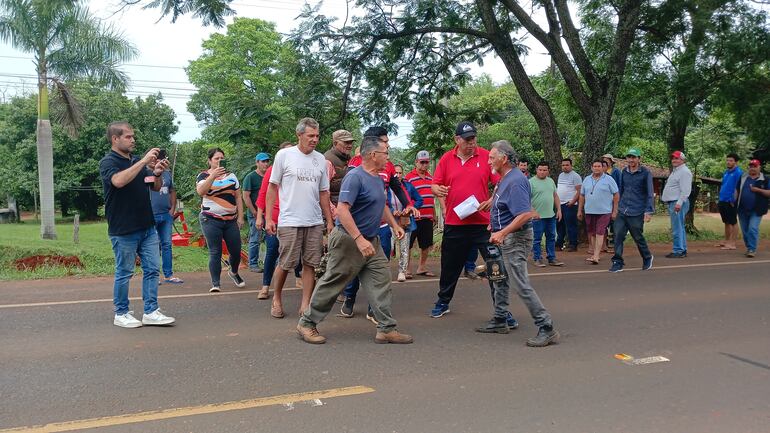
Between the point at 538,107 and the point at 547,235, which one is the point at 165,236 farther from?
the point at 538,107

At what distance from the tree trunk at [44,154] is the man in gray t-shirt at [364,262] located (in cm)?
1873

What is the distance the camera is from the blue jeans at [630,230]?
9.38 m

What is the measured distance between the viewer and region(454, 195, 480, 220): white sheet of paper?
19.2 ft

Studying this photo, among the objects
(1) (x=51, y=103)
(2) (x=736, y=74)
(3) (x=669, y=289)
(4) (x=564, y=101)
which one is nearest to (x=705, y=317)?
(3) (x=669, y=289)

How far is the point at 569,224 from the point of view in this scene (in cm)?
1199

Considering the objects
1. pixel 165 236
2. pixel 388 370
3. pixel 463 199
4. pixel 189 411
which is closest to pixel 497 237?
pixel 463 199

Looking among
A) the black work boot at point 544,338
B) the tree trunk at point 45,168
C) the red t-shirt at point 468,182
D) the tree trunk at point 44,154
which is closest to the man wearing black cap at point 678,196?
the red t-shirt at point 468,182

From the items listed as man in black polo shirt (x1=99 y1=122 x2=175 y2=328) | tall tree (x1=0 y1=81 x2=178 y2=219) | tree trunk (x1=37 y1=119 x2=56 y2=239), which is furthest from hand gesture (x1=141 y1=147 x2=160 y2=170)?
tall tree (x1=0 y1=81 x2=178 y2=219)

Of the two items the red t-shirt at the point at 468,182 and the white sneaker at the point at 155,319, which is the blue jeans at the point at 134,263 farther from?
the red t-shirt at the point at 468,182

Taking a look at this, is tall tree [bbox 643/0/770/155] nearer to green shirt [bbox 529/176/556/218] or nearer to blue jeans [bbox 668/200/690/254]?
blue jeans [bbox 668/200/690/254]

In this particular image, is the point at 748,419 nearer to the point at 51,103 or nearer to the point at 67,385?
the point at 67,385

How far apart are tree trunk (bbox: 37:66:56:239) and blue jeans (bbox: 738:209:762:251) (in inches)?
813

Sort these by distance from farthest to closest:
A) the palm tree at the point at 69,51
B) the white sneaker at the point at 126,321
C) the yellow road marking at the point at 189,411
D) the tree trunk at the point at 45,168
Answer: the tree trunk at the point at 45,168 → the palm tree at the point at 69,51 → the white sneaker at the point at 126,321 → the yellow road marking at the point at 189,411

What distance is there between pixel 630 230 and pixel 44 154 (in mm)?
20268
